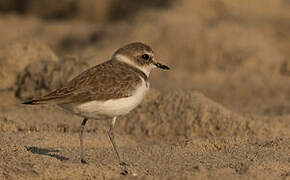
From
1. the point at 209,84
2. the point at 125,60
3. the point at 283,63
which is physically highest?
the point at 283,63

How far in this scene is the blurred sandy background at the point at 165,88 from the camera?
440 centimetres

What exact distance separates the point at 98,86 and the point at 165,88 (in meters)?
4.44

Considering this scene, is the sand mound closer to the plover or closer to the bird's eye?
the bird's eye

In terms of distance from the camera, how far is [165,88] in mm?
8688

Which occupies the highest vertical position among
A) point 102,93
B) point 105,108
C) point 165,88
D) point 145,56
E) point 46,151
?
point 165,88

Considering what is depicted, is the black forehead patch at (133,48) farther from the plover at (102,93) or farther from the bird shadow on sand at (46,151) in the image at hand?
the bird shadow on sand at (46,151)

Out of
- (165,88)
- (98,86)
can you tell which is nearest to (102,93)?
(98,86)

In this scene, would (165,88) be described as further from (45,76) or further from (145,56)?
(145,56)

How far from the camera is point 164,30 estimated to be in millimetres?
10445

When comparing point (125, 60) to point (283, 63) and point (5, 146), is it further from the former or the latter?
point (283, 63)

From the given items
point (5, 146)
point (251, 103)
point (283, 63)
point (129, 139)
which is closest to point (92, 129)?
point (129, 139)

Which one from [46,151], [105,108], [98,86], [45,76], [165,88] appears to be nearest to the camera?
[105,108]

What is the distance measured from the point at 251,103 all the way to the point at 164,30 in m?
2.88

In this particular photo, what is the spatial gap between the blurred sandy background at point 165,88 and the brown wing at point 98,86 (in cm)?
50
